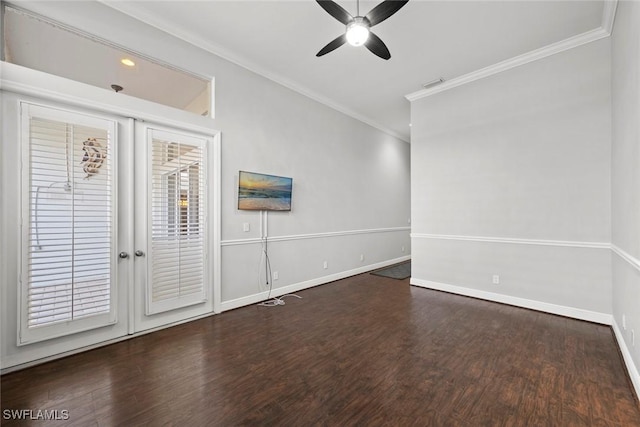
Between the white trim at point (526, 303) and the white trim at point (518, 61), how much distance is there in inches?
129

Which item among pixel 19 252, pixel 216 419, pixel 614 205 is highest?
pixel 614 205

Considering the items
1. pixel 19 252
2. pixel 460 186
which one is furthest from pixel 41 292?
pixel 460 186

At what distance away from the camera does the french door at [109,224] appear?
7.59 ft

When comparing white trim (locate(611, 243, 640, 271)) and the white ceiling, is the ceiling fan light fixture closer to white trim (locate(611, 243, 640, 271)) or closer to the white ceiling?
the white ceiling

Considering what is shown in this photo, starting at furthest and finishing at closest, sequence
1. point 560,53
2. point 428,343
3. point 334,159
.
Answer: point 334,159
point 560,53
point 428,343

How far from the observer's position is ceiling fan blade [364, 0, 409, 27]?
7.11 ft

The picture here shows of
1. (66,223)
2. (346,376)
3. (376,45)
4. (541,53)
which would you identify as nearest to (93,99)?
(66,223)

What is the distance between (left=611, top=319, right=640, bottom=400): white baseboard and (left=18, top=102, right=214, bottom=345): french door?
404 centimetres

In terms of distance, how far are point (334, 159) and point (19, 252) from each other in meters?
4.34

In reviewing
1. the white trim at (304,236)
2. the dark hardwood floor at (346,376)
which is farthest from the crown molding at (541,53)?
the dark hardwood floor at (346,376)

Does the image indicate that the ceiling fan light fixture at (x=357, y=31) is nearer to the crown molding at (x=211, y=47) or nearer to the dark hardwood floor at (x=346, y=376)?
the crown molding at (x=211, y=47)

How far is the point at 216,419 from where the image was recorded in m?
1.72

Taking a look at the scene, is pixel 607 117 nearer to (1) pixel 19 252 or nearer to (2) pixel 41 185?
(2) pixel 41 185

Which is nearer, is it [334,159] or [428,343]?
[428,343]
